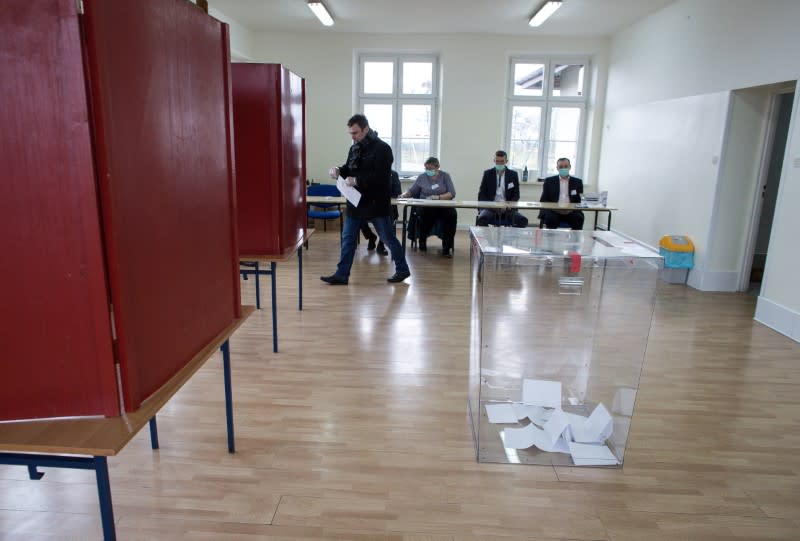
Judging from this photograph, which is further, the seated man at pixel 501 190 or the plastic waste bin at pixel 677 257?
the seated man at pixel 501 190

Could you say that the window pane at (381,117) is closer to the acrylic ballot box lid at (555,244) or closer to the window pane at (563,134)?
the window pane at (563,134)

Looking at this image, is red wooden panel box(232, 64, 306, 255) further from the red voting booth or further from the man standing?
the man standing

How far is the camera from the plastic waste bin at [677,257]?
5.68 m

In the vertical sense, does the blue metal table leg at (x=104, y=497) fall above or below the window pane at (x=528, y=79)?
below

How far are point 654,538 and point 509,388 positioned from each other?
1.17 metres

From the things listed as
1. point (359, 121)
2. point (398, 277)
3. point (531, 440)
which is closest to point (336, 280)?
point (398, 277)

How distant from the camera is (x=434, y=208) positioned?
23.4 ft

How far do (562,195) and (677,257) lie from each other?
1.88 meters

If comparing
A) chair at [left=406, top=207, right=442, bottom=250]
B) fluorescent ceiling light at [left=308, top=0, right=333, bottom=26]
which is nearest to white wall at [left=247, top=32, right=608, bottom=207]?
fluorescent ceiling light at [left=308, top=0, right=333, bottom=26]

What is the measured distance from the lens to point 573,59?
8.95 m

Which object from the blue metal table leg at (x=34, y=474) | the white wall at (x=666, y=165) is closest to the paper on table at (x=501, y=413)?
the blue metal table leg at (x=34, y=474)

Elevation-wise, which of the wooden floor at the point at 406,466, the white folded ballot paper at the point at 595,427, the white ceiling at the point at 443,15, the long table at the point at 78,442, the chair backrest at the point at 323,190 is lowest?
the wooden floor at the point at 406,466

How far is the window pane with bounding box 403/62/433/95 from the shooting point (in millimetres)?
9086

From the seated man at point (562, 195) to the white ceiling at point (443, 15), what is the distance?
2043mm
